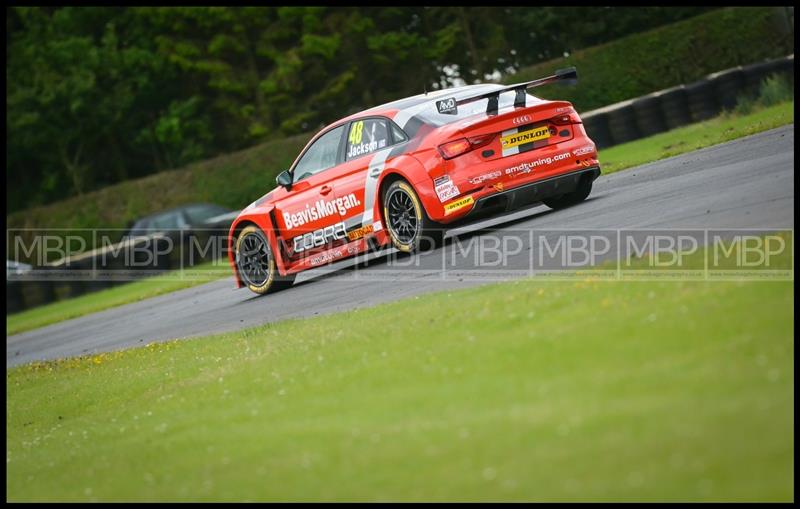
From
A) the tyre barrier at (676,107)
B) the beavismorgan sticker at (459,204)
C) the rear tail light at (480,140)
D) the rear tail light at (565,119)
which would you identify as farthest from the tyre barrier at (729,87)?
the beavismorgan sticker at (459,204)

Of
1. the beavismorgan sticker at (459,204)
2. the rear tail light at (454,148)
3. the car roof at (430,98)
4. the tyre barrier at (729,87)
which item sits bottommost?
the tyre barrier at (729,87)

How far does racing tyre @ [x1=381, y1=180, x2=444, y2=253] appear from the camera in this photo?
1204 cm

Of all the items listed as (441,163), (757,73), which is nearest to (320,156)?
(441,163)

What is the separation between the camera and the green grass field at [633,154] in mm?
17695

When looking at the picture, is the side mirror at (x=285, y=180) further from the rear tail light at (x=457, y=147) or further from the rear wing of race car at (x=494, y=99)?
the rear tail light at (x=457, y=147)

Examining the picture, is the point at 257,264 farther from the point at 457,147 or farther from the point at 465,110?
the point at 457,147

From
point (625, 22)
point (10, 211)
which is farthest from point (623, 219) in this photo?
point (10, 211)

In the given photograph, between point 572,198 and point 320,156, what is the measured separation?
9.13 feet

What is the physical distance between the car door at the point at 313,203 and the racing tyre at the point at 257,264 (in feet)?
1.10

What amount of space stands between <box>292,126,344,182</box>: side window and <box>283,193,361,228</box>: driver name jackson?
1.31ft

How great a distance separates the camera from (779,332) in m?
5.84

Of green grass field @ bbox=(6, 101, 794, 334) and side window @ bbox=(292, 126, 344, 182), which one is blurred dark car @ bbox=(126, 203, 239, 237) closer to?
green grass field @ bbox=(6, 101, 794, 334)

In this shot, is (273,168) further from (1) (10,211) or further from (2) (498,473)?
(2) (498,473)

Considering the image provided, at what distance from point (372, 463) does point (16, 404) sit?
639 centimetres
